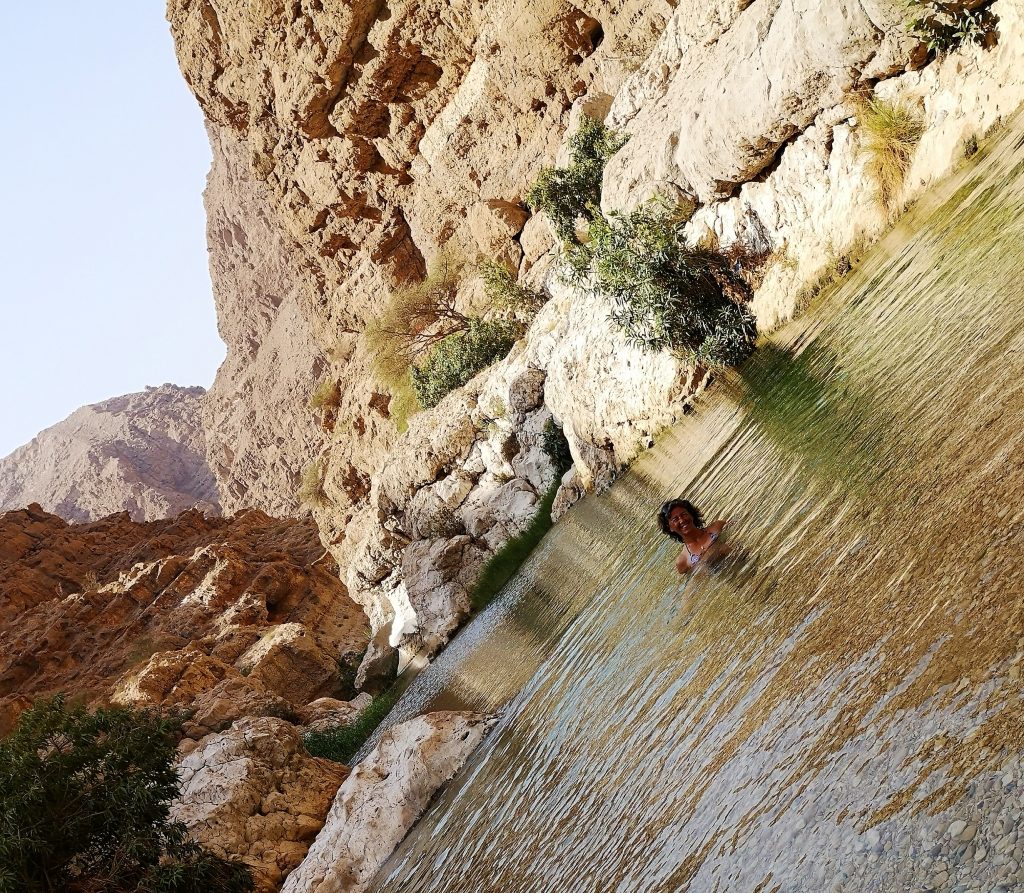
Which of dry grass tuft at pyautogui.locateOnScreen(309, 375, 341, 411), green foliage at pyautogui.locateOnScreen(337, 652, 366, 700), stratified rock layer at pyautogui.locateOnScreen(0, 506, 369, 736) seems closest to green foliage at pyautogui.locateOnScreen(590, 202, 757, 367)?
stratified rock layer at pyautogui.locateOnScreen(0, 506, 369, 736)

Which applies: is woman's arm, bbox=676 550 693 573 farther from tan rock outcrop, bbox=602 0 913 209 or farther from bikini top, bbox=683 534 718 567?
tan rock outcrop, bbox=602 0 913 209

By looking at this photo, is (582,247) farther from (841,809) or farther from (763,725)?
(841,809)

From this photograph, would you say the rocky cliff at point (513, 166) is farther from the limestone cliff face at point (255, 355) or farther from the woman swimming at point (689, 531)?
the limestone cliff face at point (255, 355)

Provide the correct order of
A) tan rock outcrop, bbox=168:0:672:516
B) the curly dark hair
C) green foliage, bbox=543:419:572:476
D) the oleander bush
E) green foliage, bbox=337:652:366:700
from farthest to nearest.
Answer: green foliage, bbox=337:652:366:700 → tan rock outcrop, bbox=168:0:672:516 → green foliage, bbox=543:419:572:476 → the oleander bush → the curly dark hair

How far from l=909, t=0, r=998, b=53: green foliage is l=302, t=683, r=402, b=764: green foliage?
65.1ft

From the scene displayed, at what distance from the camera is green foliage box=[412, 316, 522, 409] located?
109 feet

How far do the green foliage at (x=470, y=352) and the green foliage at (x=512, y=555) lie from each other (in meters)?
9.89

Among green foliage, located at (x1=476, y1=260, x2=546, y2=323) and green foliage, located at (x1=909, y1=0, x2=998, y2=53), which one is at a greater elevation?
green foliage, located at (x1=476, y1=260, x2=546, y2=323)

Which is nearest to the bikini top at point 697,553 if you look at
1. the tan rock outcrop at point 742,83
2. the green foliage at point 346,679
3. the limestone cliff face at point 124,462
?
the tan rock outcrop at point 742,83

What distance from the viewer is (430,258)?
41.9 metres

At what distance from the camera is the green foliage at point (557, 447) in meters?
24.3

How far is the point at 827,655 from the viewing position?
4.90m

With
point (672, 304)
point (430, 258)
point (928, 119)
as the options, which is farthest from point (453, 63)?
point (928, 119)

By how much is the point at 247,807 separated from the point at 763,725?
1305cm
